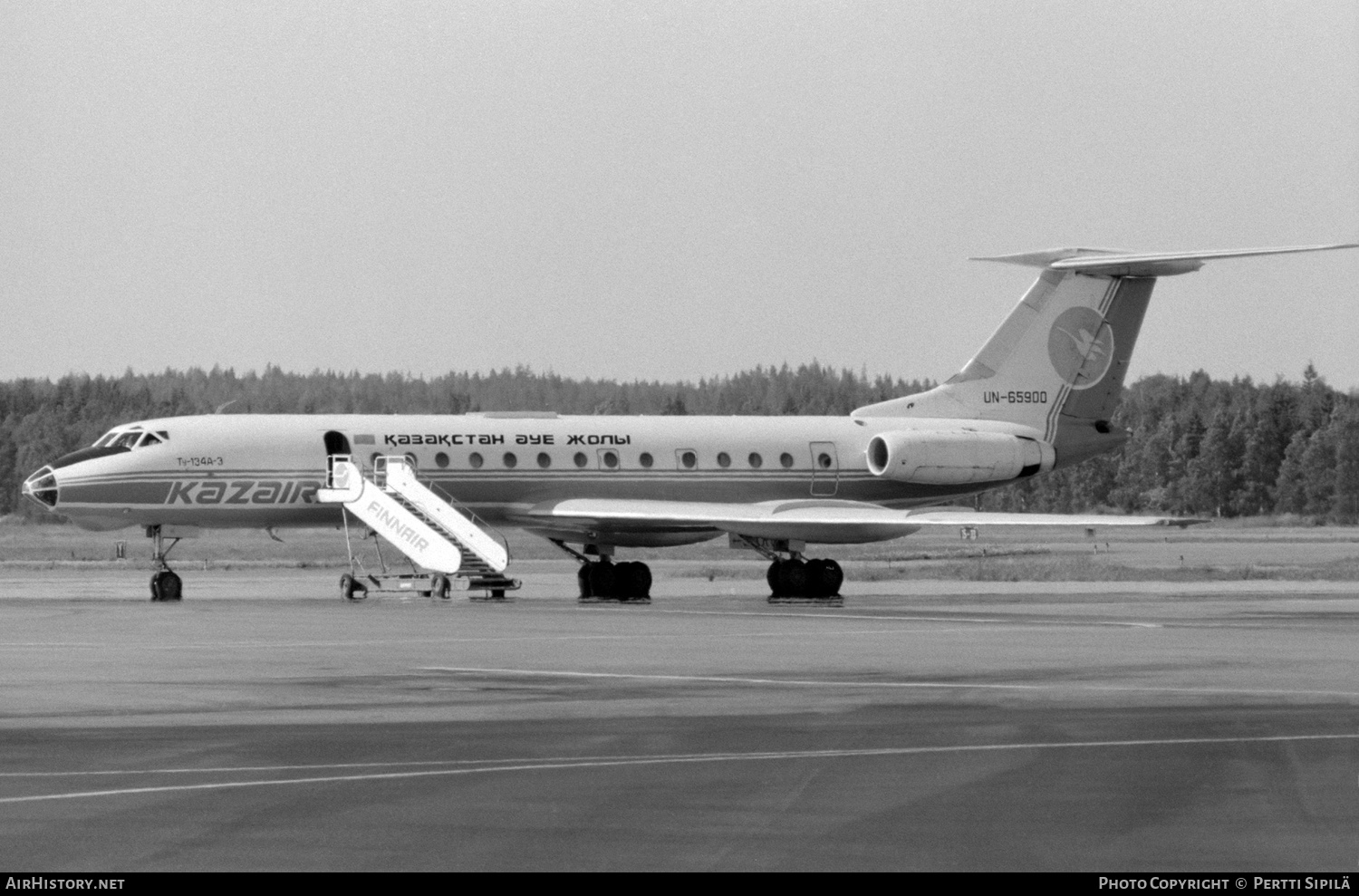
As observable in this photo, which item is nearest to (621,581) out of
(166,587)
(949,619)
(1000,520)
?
(1000,520)

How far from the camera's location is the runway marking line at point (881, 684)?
1761 centimetres

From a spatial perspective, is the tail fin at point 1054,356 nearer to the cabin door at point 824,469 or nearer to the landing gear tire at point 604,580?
the cabin door at point 824,469

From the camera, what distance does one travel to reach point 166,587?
34.6 m

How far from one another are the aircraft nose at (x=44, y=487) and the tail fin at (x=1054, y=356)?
16.1 meters

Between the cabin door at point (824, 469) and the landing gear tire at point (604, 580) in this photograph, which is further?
the cabin door at point (824, 469)

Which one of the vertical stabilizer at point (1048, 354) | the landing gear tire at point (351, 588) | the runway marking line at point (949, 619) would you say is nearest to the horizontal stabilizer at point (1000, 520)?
the runway marking line at point (949, 619)

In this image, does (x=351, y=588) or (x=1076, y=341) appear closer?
(x=351, y=588)

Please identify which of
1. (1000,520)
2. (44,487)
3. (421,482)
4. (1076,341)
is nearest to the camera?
(1000,520)

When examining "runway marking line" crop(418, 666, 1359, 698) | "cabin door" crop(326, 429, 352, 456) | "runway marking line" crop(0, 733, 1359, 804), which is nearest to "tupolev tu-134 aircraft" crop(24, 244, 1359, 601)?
"cabin door" crop(326, 429, 352, 456)

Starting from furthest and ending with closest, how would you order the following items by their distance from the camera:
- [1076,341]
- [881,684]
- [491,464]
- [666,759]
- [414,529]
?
1. [1076,341]
2. [491,464]
3. [414,529]
4. [881,684]
5. [666,759]

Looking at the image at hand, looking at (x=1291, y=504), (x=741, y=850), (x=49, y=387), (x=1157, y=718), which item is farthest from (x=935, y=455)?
(x=49, y=387)

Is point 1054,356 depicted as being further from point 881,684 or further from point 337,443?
point 881,684

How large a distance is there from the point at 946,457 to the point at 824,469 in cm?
236

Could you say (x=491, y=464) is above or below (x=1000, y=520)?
above
